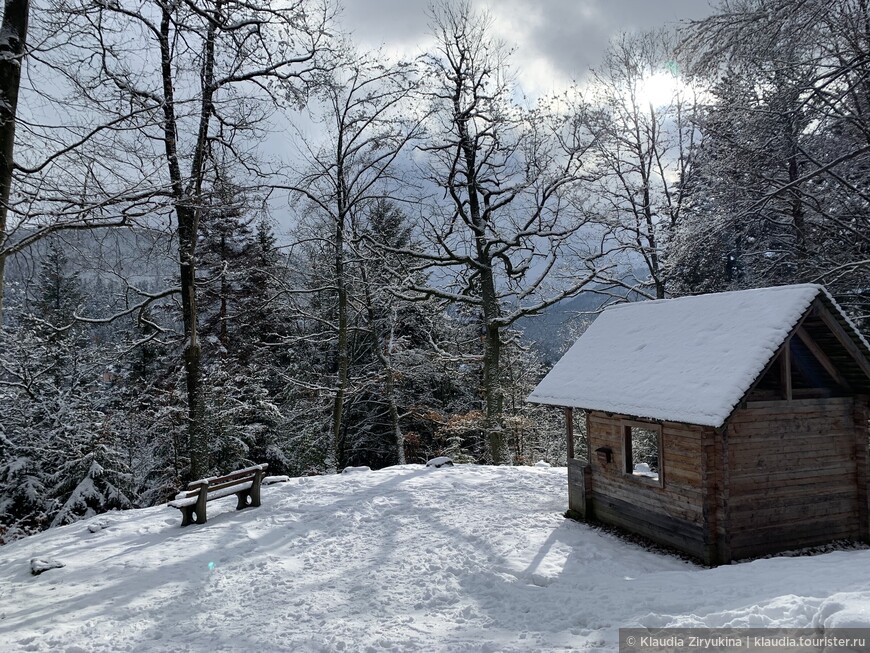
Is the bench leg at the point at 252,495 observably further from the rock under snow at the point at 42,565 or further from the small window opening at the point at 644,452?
the small window opening at the point at 644,452

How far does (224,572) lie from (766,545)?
29.4 feet

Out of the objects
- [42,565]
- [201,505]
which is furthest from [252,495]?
[42,565]

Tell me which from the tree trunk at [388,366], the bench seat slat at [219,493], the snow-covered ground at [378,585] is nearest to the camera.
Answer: the snow-covered ground at [378,585]

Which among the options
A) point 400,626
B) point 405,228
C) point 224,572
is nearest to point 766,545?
point 400,626

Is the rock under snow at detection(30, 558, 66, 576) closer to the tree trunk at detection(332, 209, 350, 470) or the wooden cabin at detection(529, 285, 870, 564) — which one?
the tree trunk at detection(332, 209, 350, 470)

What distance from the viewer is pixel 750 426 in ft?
28.9

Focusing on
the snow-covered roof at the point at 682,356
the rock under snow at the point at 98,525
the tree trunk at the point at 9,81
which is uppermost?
the tree trunk at the point at 9,81

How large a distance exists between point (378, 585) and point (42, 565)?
5.52 meters

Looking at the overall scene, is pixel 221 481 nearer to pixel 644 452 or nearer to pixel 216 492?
pixel 216 492

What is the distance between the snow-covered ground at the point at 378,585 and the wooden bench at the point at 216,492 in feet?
1.25

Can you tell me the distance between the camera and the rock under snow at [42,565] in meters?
8.20

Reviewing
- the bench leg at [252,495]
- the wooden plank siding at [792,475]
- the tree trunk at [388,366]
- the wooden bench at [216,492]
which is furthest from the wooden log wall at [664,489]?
the tree trunk at [388,366]

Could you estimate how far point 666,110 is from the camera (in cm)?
2039

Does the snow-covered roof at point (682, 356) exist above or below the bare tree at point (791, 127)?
below
